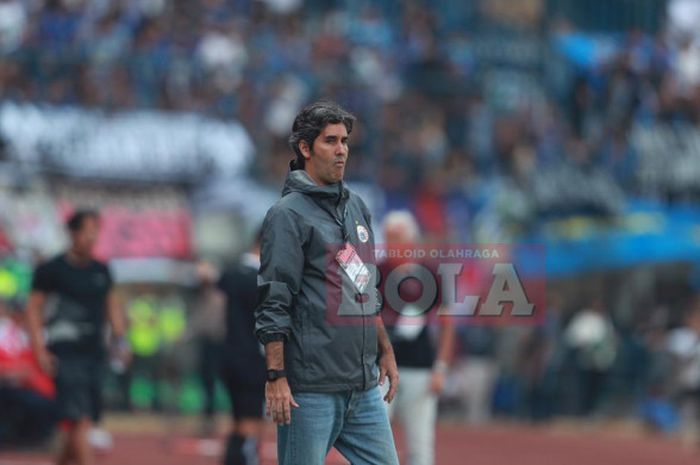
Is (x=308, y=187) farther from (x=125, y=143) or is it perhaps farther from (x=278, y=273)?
(x=125, y=143)

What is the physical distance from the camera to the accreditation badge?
7.28 m

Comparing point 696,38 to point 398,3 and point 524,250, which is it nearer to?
point 398,3

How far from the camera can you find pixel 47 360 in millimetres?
11445

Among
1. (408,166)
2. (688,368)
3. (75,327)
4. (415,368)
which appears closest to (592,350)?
(688,368)

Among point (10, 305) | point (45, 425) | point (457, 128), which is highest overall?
point (457, 128)

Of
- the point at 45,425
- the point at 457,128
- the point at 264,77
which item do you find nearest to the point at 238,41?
the point at 264,77

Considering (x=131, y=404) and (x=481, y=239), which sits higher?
(x=481, y=239)

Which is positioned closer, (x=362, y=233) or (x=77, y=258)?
(x=362, y=233)

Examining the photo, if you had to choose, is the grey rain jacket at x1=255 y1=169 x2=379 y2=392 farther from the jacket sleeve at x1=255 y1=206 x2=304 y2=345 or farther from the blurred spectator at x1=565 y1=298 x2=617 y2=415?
the blurred spectator at x1=565 y1=298 x2=617 y2=415

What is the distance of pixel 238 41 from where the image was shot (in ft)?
83.5

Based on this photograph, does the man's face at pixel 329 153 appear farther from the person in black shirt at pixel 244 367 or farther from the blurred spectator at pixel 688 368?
the blurred spectator at pixel 688 368

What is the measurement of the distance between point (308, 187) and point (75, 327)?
16.0ft

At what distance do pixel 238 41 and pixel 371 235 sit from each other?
18242mm

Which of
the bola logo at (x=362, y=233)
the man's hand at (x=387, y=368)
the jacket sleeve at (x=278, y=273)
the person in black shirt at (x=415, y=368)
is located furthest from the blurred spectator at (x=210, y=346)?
the jacket sleeve at (x=278, y=273)
